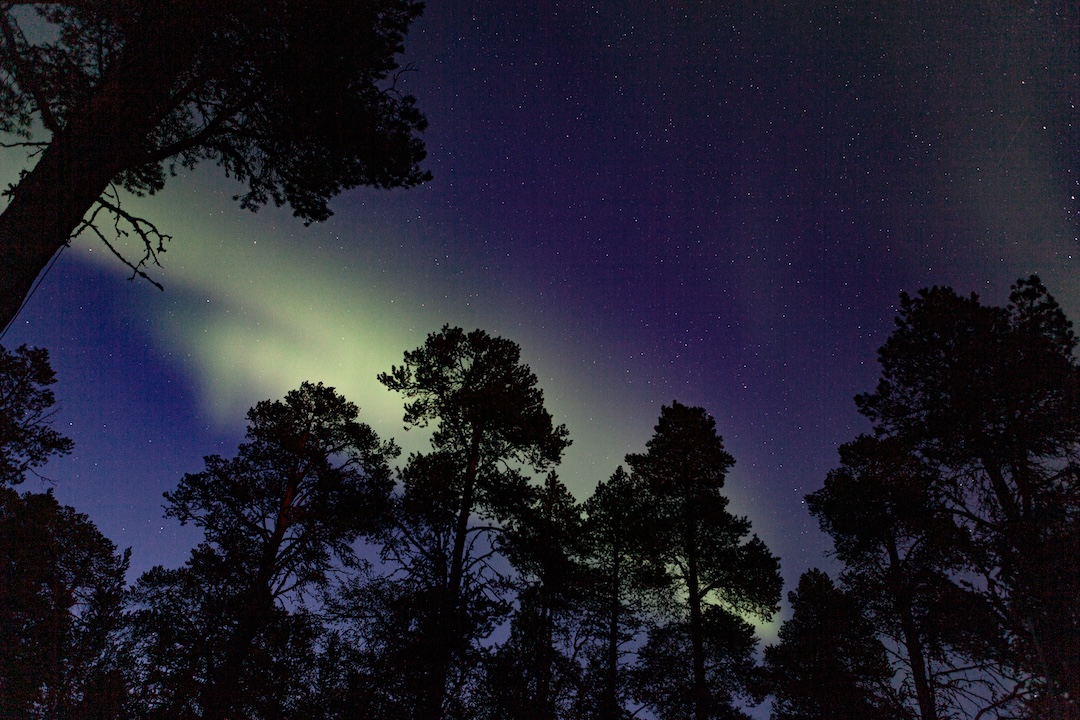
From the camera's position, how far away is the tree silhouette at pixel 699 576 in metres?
15.7

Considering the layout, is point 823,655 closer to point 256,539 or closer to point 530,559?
point 530,559

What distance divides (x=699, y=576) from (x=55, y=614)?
15.5 meters

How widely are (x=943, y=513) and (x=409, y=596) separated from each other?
1243cm

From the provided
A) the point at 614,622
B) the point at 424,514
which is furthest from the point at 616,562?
the point at 424,514

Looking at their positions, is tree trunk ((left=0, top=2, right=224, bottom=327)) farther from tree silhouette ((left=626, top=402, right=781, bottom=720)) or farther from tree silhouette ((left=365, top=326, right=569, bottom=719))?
tree silhouette ((left=626, top=402, right=781, bottom=720))

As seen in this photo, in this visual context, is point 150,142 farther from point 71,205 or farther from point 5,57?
point 71,205

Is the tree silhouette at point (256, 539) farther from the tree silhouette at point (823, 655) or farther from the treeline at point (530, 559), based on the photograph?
the tree silhouette at point (823, 655)

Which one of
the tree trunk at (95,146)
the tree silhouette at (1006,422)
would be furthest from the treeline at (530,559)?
the tree trunk at (95,146)

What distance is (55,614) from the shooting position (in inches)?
305

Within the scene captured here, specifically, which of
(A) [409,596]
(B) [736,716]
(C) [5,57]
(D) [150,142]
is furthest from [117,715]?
(B) [736,716]

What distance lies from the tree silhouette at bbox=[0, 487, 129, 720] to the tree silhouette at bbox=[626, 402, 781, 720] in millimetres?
13744

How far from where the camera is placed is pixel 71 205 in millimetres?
4508

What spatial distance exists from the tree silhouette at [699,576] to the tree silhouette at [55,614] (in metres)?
13.7

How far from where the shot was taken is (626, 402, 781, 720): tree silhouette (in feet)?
51.5
